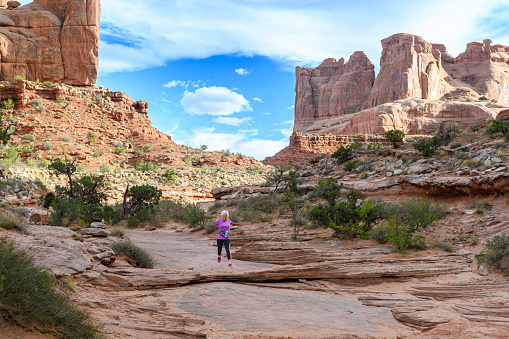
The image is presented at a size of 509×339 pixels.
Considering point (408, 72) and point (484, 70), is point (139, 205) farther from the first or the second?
point (484, 70)

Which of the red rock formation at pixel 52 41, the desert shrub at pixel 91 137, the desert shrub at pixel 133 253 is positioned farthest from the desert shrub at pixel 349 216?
the red rock formation at pixel 52 41

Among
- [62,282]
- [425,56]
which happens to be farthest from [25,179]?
[425,56]

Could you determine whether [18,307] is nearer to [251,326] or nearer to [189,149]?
[251,326]

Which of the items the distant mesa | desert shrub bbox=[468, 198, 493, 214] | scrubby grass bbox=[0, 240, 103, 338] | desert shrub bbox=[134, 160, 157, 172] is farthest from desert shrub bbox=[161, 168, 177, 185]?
the distant mesa

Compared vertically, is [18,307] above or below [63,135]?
below

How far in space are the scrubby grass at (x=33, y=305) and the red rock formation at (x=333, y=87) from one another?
10761 centimetres

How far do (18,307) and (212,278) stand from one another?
13.7 feet

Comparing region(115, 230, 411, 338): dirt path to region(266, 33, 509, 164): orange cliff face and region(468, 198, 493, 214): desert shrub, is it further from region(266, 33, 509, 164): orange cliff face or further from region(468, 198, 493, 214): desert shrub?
region(266, 33, 509, 164): orange cliff face

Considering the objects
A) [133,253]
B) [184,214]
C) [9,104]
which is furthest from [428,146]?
[9,104]

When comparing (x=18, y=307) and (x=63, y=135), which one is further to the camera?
(x=63, y=135)

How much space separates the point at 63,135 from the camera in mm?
35938

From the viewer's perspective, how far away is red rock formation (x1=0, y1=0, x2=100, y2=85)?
39.8 metres

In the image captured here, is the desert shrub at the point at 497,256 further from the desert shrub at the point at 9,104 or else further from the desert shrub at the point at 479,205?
the desert shrub at the point at 9,104

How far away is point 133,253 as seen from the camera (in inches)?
305
